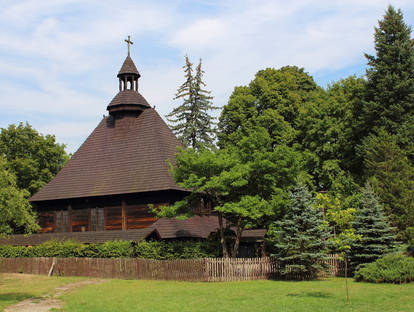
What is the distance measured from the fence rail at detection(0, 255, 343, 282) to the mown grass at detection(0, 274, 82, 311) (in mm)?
1401

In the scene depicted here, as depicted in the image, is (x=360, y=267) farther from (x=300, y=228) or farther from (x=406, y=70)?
(x=406, y=70)

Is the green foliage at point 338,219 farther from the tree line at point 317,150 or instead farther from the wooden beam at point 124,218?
the wooden beam at point 124,218

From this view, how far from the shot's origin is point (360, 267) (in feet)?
97.2

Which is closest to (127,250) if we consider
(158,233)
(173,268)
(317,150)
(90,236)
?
(158,233)

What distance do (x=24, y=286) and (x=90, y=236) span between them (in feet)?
32.1

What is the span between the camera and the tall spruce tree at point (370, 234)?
29359 millimetres

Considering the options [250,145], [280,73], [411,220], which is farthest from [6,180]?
[280,73]

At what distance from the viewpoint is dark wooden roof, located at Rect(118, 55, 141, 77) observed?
47.8 metres

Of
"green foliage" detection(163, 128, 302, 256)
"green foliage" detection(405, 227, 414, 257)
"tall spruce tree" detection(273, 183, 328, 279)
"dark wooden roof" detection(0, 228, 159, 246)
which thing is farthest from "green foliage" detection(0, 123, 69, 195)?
"green foliage" detection(405, 227, 414, 257)

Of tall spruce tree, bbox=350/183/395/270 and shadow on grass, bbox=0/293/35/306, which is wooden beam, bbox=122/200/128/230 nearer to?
shadow on grass, bbox=0/293/35/306

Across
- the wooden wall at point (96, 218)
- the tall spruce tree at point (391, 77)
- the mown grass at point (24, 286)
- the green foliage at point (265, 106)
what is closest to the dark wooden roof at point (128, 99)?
the wooden wall at point (96, 218)

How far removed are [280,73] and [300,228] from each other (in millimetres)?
28838

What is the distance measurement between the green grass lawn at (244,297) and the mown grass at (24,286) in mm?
2173

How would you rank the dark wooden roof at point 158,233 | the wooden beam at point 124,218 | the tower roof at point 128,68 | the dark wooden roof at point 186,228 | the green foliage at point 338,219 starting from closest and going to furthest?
the green foliage at point 338,219 < the dark wooden roof at point 186,228 < the dark wooden roof at point 158,233 < the wooden beam at point 124,218 < the tower roof at point 128,68
